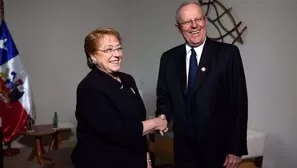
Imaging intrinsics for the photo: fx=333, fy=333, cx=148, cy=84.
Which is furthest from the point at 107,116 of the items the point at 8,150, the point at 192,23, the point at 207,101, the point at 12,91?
the point at 8,150

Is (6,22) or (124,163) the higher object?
(6,22)

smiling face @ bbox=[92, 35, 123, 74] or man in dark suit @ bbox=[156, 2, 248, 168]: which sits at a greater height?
smiling face @ bbox=[92, 35, 123, 74]

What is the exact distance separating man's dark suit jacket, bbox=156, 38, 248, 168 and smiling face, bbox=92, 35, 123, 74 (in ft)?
1.64

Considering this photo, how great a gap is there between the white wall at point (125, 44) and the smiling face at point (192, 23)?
46.6 inches

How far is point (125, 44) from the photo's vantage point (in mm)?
4832

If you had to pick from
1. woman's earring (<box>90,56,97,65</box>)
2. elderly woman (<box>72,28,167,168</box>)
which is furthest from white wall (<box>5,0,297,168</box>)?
woman's earring (<box>90,56,97,65</box>)

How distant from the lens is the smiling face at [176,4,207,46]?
1.77 meters

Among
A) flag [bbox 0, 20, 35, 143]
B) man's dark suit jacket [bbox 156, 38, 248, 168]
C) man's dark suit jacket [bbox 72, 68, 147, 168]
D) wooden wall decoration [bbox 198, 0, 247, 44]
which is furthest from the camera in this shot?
flag [bbox 0, 20, 35, 143]

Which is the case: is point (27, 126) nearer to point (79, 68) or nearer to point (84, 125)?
point (79, 68)

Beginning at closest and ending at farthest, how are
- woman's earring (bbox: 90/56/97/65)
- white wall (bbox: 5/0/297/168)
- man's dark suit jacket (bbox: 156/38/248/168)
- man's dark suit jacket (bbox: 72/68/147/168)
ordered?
man's dark suit jacket (bbox: 72/68/147/168) < woman's earring (bbox: 90/56/97/65) < man's dark suit jacket (bbox: 156/38/248/168) < white wall (bbox: 5/0/297/168)

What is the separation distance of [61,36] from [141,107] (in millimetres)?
3193

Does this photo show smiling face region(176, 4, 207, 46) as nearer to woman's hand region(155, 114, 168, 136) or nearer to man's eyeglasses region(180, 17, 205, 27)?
man's eyeglasses region(180, 17, 205, 27)

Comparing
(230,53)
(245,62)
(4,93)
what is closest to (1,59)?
(4,93)

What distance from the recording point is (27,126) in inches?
154
